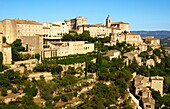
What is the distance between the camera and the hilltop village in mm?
24156

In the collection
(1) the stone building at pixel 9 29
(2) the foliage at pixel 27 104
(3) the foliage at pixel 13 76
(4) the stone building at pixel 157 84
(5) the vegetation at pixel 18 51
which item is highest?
(1) the stone building at pixel 9 29

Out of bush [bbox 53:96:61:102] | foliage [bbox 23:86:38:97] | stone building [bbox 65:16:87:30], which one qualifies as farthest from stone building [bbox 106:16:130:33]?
foliage [bbox 23:86:38:97]

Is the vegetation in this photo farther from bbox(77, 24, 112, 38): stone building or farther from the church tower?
the church tower

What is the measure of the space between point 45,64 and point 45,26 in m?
17.1

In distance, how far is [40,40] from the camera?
32.2m

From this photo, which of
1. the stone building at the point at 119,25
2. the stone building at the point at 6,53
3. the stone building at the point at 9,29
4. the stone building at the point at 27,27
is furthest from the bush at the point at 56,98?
the stone building at the point at 119,25

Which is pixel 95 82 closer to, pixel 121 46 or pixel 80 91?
pixel 80 91

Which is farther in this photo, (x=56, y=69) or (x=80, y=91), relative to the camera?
(x=56, y=69)

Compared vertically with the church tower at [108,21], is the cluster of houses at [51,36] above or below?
below

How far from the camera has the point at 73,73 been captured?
101 feet

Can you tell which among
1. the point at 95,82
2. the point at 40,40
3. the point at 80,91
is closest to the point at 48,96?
the point at 80,91

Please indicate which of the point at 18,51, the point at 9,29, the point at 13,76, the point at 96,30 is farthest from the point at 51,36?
the point at 13,76

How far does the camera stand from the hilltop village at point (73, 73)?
24.2 meters

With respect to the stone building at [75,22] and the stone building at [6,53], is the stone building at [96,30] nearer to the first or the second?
the stone building at [75,22]
